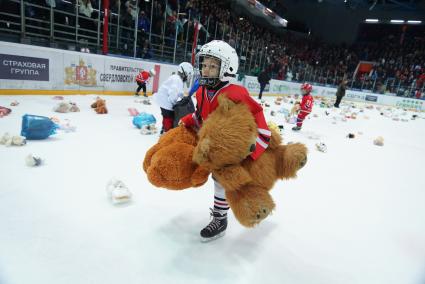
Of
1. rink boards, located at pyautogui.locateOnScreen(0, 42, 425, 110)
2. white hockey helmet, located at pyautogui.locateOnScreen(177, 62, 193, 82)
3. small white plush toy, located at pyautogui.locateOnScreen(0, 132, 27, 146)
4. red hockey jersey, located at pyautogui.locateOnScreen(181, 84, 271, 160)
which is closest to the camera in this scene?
red hockey jersey, located at pyautogui.locateOnScreen(181, 84, 271, 160)

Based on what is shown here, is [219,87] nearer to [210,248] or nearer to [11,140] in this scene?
[210,248]

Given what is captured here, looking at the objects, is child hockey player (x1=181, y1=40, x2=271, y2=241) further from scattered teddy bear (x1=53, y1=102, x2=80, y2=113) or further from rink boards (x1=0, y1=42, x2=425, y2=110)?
rink boards (x1=0, y1=42, x2=425, y2=110)

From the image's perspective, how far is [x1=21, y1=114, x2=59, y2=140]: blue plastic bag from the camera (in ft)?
11.3

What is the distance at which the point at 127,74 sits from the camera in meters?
8.66

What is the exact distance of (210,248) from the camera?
6.29ft

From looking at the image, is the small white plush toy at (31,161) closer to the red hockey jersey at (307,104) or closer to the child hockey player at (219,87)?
the child hockey player at (219,87)

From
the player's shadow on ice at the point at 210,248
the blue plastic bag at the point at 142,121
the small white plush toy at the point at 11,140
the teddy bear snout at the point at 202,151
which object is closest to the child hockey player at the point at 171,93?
the blue plastic bag at the point at 142,121

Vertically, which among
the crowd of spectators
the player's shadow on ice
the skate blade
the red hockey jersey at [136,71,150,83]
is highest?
the crowd of spectators

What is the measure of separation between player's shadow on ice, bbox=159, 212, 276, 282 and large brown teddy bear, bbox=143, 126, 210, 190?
0.49 metres

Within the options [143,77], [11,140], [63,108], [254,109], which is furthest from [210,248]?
[143,77]

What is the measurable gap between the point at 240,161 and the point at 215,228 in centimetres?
75

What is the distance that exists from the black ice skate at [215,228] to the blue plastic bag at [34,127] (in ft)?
8.94

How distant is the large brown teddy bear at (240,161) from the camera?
54.6 inches

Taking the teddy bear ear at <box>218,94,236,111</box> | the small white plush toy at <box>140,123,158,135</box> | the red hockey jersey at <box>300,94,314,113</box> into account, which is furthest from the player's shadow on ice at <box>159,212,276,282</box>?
the red hockey jersey at <box>300,94,314,113</box>
